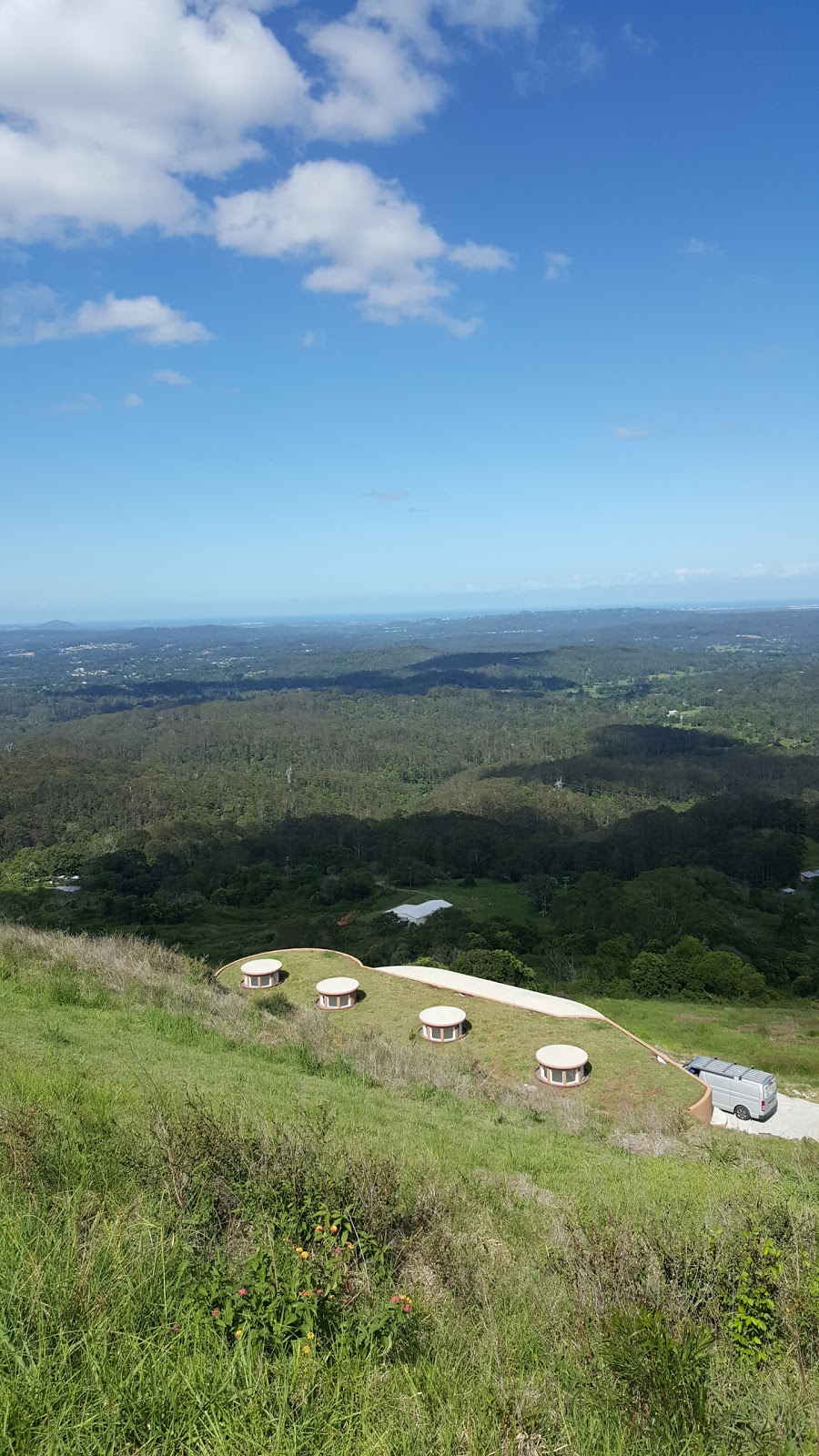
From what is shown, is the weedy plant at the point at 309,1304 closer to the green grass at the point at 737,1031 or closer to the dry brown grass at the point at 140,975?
the dry brown grass at the point at 140,975

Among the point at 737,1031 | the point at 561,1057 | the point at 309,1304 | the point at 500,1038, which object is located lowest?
the point at 737,1031

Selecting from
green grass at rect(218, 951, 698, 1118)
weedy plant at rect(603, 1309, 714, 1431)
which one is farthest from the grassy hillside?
green grass at rect(218, 951, 698, 1118)

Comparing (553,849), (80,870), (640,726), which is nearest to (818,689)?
(640,726)

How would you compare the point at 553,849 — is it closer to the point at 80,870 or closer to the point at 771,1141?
the point at 80,870

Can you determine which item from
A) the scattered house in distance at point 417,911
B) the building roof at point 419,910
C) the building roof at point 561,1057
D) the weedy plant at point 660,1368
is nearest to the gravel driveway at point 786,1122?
the building roof at point 561,1057

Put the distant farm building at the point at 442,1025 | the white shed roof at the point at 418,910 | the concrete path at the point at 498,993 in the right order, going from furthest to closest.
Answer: the white shed roof at the point at 418,910
the concrete path at the point at 498,993
the distant farm building at the point at 442,1025

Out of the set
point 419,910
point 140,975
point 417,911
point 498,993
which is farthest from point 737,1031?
point 419,910

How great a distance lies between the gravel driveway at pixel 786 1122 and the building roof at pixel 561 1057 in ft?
11.0

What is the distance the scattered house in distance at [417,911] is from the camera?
44.1 metres

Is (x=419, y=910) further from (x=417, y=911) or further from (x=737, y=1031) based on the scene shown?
(x=737, y=1031)

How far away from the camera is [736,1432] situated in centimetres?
305

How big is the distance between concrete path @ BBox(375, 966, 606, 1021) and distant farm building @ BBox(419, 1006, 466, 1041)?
2.47 meters

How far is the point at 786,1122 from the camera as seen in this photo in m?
17.7

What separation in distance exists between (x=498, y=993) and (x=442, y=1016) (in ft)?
11.4
